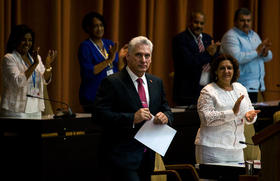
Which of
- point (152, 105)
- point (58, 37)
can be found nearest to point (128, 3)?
point (58, 37)

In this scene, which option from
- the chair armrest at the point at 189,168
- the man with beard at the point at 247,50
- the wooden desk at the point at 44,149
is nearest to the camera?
the chair armrest at the point at 189,168

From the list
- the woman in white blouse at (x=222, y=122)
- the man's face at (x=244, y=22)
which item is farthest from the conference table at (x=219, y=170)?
the man's face at (x=244, y=22)

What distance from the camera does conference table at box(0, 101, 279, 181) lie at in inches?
211

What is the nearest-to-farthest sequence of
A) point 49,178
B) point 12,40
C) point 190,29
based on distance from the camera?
point 49,178 → point 12,40 → point 190,29

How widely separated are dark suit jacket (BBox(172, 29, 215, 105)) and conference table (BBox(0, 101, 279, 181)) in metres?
1.63

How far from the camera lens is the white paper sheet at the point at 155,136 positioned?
3.81 meters

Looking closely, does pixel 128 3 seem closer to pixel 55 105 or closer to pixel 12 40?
pixel 55 105

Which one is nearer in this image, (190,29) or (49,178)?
(49,178)

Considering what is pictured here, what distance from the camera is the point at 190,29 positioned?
7.05m

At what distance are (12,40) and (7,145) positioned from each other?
1.03 metres

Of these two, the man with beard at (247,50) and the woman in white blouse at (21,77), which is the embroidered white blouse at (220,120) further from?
the man with beard at (247,50)

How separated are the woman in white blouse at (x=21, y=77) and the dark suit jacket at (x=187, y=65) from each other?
1.79m

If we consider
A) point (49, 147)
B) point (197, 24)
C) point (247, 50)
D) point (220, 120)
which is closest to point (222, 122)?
point (220, 120)

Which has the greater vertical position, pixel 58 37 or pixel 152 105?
pixel 58 37
